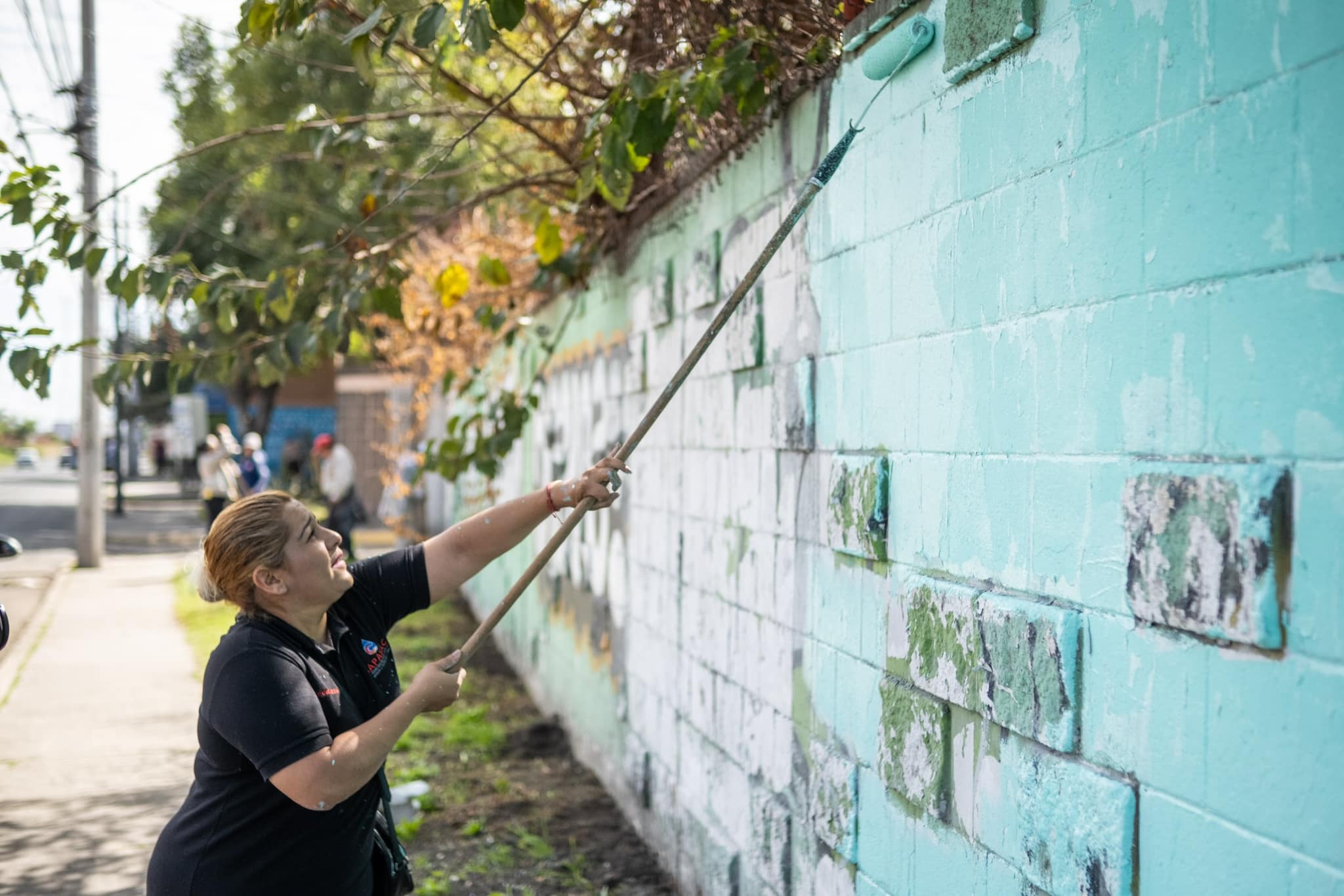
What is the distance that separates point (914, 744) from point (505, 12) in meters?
2.06

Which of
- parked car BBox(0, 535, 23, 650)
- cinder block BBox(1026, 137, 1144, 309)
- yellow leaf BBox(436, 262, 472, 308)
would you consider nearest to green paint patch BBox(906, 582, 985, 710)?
cinder block BBox(1026, 137, 1144, 309)

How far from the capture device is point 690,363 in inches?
113

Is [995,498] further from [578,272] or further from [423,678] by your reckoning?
[578,272]

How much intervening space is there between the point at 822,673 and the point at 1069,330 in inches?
56.5

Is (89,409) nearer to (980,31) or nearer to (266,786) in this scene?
(266,786)

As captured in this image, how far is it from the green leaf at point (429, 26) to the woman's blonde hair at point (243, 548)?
4.27ft

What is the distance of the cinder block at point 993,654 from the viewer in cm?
207

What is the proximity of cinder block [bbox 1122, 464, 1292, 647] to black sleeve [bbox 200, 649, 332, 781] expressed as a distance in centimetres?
169

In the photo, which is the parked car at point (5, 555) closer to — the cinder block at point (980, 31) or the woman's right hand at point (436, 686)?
the woman's right hand at point (436, 686)

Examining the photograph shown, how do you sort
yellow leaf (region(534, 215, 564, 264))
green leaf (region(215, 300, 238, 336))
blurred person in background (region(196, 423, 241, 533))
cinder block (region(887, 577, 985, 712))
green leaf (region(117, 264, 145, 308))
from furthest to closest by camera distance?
blurred person in background (region(196, 423, 241, 533)) < yellow leaf (region(534, 215, 564, 264)) < green leaf (region(215, 300, 238, 336)) < green leaf (region(117, 264, 145, 308)) < cinder block (region(887, 577, 985, 712))

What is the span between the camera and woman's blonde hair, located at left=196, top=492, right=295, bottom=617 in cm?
283

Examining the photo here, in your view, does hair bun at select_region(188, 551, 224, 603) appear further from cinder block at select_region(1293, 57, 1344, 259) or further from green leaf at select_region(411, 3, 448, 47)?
cinder block at select_region(1293, 57, 1344, 259)

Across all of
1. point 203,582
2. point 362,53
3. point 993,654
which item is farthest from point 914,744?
point 362,53

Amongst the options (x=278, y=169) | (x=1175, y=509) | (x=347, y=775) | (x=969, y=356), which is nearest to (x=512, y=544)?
(x=347, y=775)
